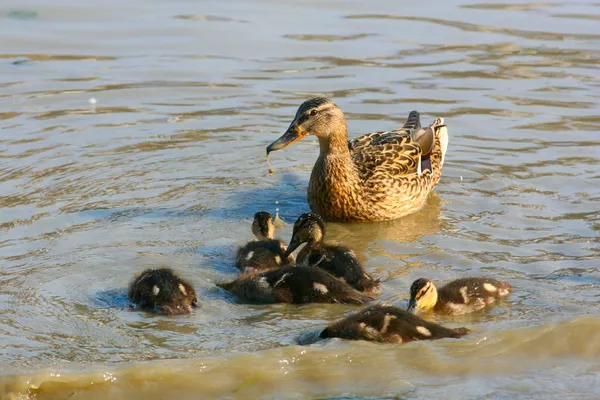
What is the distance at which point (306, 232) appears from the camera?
6910 mm

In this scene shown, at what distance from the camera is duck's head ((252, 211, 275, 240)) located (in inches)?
284

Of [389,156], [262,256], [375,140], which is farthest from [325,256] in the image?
[375,140]

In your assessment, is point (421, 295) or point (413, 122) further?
point (413, 122)

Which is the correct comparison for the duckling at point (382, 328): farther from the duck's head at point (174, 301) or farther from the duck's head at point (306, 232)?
Answer: the duck's head at point (306, 232)

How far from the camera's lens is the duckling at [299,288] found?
240 inches

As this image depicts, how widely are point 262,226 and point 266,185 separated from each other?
4.72 ft

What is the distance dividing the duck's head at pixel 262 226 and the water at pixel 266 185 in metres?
0.18

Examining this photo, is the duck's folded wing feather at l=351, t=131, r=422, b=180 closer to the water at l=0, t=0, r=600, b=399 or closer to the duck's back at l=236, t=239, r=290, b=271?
the water at l=0, t=0, r=600, b=399

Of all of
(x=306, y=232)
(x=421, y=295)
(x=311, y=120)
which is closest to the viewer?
(x=421, y=295)

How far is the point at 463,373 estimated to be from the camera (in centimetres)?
526

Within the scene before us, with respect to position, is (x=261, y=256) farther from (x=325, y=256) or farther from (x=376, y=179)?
(x=376, y=179)

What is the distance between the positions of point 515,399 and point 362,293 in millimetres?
1443

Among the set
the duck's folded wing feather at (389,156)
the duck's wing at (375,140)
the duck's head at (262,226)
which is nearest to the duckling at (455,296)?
the duck's head at (262,226)

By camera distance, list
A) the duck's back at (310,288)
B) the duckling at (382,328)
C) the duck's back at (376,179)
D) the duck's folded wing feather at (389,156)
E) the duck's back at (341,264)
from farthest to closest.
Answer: the duck's folded wing feather at (389,156)
the duck's back at (376,179)
the duck's back at (341,264)
the duck's back at (310,288)
the duckling at (382,328)
